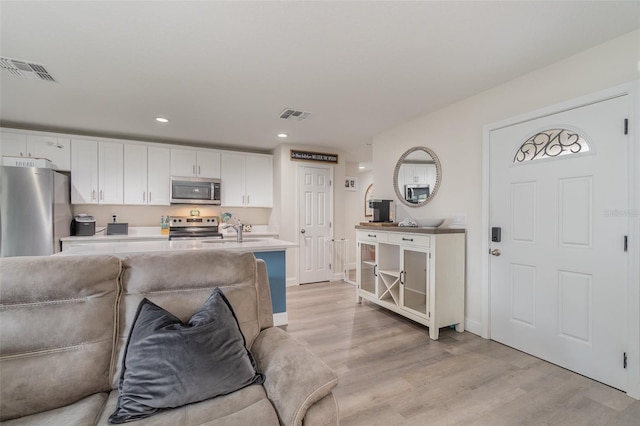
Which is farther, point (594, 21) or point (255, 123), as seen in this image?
point (255, 123)

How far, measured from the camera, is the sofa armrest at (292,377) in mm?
1029

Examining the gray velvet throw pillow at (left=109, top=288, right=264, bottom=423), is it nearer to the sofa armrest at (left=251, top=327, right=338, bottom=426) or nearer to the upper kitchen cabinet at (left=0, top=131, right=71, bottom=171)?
the sofa armrest at (left=251, top=327, right=338, bottom=426)

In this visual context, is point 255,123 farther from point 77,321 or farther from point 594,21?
point 594,21

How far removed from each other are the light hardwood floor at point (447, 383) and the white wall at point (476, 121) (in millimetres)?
619

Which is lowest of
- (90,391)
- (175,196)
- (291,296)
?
(291,296)

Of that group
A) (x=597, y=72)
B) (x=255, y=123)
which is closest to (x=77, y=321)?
(x=255, y=123)

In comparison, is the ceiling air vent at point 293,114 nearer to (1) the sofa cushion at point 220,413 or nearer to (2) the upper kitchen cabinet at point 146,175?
(2) the upper kitchen cabinet at point 146,175

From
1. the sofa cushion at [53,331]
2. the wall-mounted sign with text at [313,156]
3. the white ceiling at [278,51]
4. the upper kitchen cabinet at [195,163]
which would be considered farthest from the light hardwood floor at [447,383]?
the upper kitchen cabinet at [195,163]

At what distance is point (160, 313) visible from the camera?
125 cm

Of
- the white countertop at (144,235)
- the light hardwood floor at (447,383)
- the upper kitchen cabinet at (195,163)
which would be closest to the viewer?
the light hardwood floor at (447,383)

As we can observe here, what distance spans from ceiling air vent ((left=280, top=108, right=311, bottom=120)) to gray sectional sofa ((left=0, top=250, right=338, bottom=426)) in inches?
94.8

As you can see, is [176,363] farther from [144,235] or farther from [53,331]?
[144,235]

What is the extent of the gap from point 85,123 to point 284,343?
434 cm

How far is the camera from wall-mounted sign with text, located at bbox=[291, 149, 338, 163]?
4.87 meters
